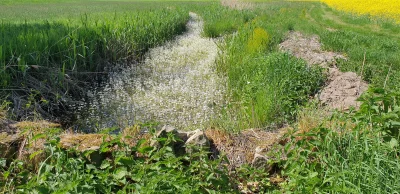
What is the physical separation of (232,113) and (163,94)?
5.36ft

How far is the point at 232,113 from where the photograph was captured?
574cm

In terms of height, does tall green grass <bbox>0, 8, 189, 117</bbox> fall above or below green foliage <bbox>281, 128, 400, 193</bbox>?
below

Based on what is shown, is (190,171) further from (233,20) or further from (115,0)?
(115,0)

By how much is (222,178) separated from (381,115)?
141 cm

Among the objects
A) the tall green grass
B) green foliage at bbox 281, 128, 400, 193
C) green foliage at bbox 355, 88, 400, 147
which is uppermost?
green foliage at bbox 355, 88, 400, 147

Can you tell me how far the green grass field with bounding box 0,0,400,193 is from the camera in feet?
8.75

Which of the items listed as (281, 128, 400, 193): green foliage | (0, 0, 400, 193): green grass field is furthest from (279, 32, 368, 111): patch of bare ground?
(281, 128, 400, 193): green foliage

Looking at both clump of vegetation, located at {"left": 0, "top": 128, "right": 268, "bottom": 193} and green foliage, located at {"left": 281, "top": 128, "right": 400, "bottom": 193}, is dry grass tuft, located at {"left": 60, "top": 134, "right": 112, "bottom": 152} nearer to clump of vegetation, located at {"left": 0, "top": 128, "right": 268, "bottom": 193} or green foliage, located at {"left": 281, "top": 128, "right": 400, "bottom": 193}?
clump of vegetation, located at {"left": 0, "top": 128, "right": 268, "bottom": 193}

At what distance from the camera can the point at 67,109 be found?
605cm

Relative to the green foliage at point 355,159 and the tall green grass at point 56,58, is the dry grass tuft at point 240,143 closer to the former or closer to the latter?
the green foliage at point 355,159

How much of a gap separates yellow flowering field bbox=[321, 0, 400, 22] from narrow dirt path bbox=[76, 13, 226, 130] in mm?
10156

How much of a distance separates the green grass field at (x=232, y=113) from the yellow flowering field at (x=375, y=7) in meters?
3.41

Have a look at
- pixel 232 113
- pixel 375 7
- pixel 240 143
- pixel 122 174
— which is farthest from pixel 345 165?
pixel 375 7

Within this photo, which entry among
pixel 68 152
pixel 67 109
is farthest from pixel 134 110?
pixel 68 152
